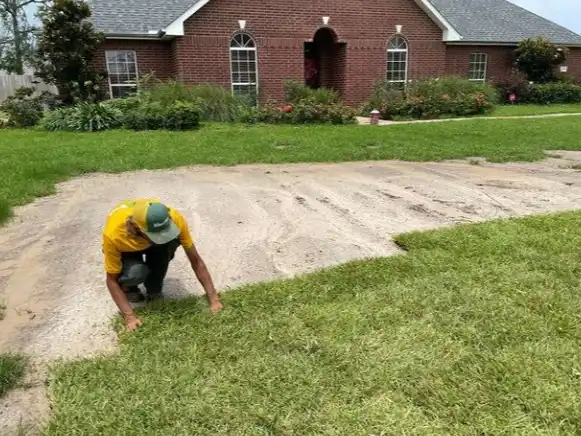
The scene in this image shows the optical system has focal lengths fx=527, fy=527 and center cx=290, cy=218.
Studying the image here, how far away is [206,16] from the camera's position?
1673cm

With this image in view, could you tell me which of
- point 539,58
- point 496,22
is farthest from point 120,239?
point 496,22

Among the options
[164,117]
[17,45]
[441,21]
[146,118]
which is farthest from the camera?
[17,45]

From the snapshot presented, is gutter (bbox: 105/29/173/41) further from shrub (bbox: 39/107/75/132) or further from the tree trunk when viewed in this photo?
the tree trunk

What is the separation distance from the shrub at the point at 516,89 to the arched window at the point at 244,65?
1053cm

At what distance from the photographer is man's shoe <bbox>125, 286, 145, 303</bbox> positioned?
385 cm

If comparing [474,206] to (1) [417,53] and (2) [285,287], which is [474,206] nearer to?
(2) [285,287]

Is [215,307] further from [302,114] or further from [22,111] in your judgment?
[22,111]

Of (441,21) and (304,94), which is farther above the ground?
(441,21)

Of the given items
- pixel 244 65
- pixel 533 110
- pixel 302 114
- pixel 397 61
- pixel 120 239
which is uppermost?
pixel 397 61

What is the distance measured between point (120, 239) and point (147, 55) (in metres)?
15.4

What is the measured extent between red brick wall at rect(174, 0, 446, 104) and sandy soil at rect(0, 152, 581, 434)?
30.4ft

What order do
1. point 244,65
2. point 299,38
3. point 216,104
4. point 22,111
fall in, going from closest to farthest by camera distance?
point 216,104 → point 22,111 → point 244,65 → point 299,38

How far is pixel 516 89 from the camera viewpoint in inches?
854

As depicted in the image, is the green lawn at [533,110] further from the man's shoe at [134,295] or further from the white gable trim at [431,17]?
the man's shoe at [134,295]
